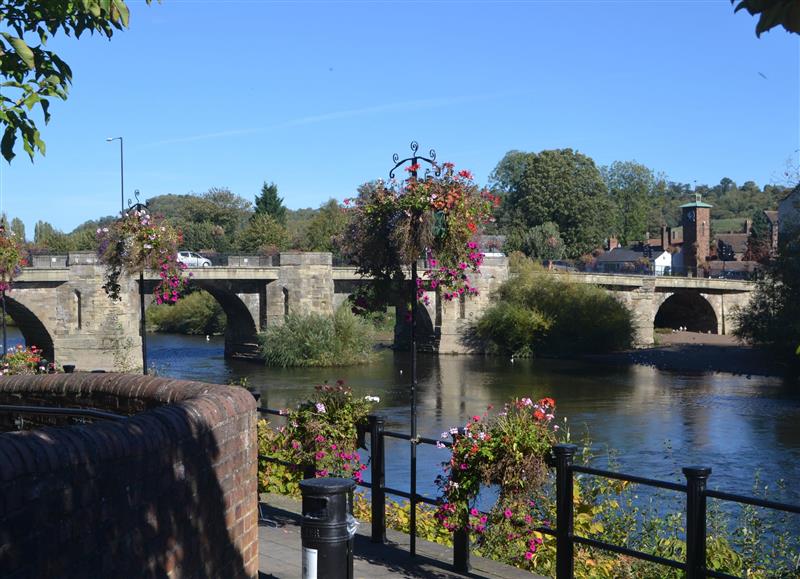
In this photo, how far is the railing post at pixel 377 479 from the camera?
335 inches

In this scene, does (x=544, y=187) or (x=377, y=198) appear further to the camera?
(x=544, y=187)

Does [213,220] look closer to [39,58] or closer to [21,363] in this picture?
[21,363]

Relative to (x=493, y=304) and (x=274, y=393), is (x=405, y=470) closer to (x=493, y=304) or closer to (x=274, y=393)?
(x=274, y=393)

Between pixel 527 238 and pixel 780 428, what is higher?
pixel 527 238

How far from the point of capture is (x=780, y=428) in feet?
90.9

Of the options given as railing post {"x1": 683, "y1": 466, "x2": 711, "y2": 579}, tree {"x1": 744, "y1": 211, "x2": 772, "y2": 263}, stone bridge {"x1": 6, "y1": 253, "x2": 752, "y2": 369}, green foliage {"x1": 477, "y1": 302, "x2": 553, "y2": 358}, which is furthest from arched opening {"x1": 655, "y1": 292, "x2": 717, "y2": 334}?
railing post {"x1": 683, "y1": 466, "x2": 711, "y2": 579}

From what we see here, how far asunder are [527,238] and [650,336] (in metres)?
21.4

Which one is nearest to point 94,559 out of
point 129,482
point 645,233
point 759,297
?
point 129,482

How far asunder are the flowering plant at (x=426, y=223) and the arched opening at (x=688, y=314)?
57.4m

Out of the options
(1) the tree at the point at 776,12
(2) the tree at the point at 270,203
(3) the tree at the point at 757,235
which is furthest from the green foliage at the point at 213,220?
(1) the tree at the point at 776,12

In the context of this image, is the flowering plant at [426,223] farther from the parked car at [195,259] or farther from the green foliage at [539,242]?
the green foliage at [539,242]

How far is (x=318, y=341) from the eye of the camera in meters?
45.9

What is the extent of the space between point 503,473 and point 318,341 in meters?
38.9

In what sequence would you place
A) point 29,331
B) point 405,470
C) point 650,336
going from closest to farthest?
point 405,470, point 29,331, point 650,336
